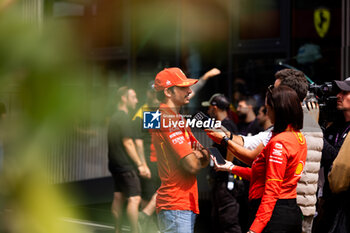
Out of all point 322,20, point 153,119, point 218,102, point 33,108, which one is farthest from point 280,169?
point 322,20

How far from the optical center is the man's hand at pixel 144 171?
573 centimetres

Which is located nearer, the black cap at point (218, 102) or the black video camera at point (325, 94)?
the black video camera at point (325, 94)

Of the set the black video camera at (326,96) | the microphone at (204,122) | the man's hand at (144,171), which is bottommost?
the man's hand at (144,171)

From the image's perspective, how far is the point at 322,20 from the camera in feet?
26.4

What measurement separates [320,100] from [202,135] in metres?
0.86

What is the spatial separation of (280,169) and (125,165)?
3.25 metres

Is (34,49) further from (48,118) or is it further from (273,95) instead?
(273,95)

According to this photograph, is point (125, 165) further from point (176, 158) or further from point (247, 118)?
point (176, 158)

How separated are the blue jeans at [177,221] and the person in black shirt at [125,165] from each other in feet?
8.24

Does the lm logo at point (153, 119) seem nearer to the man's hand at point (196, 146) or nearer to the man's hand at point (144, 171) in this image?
the man's hand at point (196, 146)

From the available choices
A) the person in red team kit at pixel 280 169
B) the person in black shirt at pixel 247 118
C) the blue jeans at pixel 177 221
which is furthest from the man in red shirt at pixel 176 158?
the person in black shirt at pixel 247 118

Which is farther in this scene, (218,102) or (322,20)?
(322,20)

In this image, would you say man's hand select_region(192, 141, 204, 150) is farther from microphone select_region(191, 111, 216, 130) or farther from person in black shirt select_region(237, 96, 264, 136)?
person in black shirt select_region(237, 96, 264, 136)

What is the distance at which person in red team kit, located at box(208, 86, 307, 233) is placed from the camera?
262 cm
